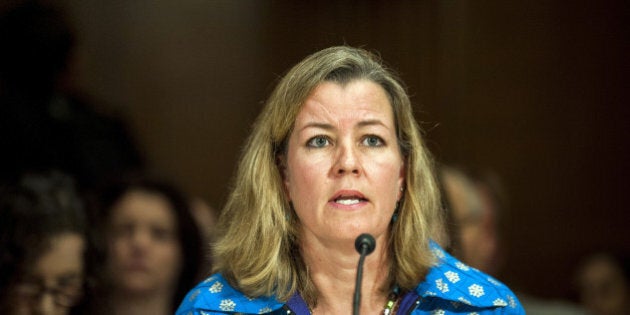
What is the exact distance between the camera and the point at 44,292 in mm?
3689

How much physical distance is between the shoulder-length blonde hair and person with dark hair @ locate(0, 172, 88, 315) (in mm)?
785

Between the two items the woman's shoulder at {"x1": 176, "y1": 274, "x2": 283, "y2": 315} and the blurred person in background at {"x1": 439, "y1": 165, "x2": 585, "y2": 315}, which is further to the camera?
the blurred person in background at {"x1": 439, "y1": 165, "x2": 585, "y2": 315}

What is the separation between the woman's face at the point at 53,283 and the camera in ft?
12.1

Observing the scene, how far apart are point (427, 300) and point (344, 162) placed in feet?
1.48

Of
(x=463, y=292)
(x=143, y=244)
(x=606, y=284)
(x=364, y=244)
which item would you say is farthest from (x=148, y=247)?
(x=606, y=284)

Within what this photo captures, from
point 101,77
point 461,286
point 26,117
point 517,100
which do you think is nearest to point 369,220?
point 461,286

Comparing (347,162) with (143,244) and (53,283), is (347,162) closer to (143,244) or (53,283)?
(53,283)

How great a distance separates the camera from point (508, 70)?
19.8 feet

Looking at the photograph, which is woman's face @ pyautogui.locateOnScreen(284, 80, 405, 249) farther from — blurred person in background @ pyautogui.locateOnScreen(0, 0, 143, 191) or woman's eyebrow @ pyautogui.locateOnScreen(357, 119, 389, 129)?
blurred person in background @ pyautogui.locateOnScreen(0, 0, 143, 191)

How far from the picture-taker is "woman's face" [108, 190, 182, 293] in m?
4.20

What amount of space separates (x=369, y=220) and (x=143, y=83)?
284 centimetres

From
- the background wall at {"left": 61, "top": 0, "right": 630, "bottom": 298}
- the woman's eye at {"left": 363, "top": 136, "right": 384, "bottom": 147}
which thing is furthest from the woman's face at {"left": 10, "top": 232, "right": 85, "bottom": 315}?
the background wall at {"left": 61, "top": 0, "right": 630, "bottom": 298}

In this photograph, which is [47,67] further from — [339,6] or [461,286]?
[461,286]

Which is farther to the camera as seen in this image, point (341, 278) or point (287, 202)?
point (287, 202)
